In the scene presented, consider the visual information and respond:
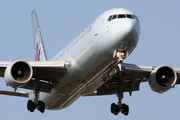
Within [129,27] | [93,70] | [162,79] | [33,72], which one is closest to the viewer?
[129,27]

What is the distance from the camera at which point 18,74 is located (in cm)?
2992

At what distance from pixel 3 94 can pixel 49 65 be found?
5.62 metres

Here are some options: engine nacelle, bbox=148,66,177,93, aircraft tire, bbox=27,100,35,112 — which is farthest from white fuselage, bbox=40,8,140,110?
engine nacelle, bbox=148,66,177,93

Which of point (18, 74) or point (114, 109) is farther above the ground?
point (18, 74)

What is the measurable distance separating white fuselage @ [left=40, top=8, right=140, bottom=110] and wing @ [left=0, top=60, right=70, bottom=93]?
0.54 metres

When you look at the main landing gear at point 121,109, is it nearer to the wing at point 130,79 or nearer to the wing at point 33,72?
the wing at point 130,79

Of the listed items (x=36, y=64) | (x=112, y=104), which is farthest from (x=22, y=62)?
(x=112, y=104)

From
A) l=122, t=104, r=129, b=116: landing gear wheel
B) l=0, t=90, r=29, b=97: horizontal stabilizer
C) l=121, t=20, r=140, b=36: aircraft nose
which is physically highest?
l=121, t=20, r=140, b=36: aircraft nose

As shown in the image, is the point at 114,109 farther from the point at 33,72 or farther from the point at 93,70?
the point at 33,72

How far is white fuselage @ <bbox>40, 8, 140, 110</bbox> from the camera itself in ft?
89.8

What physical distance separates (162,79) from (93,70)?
619 cm

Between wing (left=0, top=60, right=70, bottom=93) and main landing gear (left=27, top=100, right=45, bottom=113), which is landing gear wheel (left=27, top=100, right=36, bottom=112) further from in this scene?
wing (left=0, top=60, right=70, bottom=93)

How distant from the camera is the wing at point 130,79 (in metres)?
32.5

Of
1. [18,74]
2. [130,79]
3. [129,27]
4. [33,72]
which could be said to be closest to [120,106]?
[130,79]
